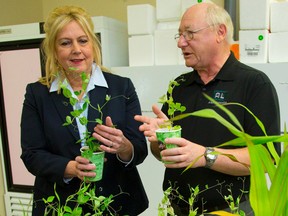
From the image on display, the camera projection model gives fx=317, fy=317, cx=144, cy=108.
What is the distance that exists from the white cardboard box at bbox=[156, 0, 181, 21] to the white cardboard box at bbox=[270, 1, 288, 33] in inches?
25.3

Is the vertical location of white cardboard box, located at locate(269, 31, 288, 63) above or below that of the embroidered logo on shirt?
above

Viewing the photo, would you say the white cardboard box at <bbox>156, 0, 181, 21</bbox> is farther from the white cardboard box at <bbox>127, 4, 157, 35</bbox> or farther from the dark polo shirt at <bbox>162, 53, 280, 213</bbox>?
the dark polo shirt at <bbox>162, 53, 280, 213</bbox>

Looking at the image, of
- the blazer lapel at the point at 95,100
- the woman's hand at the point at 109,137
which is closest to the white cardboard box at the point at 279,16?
the blazer lapel at the point at 95,100

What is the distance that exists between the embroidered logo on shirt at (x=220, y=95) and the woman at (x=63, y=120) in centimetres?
35

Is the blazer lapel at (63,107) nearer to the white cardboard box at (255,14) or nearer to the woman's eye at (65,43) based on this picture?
the woman's eye at (65,43)

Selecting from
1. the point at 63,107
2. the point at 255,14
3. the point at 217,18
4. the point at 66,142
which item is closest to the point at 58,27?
the point at 63,107

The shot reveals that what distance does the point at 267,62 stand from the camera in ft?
7.11

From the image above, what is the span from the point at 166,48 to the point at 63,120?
1.27m

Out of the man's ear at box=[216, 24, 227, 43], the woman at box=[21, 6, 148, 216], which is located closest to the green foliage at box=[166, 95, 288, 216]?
the woman at box=[21, 6, 148, 216]

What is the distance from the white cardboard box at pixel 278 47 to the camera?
6.80 ft

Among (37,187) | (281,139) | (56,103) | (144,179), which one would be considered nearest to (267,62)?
(144,179)

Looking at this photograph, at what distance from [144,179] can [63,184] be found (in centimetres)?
139

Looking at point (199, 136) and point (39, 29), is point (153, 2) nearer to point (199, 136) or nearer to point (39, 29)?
point (39, 29)

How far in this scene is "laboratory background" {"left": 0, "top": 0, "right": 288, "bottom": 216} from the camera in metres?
2.11
